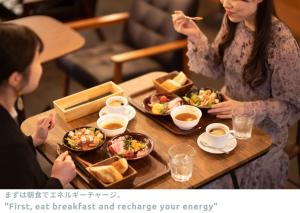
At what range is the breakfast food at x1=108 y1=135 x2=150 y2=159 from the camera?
1782mm

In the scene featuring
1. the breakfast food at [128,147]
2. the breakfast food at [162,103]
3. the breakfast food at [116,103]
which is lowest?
the breakfast food at [128,147]

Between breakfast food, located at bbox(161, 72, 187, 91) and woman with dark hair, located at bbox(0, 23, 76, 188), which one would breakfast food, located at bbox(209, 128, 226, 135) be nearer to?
breakfast food, located at bbox(161, 72, 187, 91)

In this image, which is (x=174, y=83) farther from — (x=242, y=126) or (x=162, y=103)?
(x=242, y=126)

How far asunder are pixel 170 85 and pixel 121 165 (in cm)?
60

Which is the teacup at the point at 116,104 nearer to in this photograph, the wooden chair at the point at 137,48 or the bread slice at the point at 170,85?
the bread slice at the point at 170,85

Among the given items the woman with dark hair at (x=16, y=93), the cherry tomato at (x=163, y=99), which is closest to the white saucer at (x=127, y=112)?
the cherry tomato at (x=163, y=99)

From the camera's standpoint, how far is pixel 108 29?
4625mm

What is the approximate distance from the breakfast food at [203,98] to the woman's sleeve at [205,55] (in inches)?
10.8

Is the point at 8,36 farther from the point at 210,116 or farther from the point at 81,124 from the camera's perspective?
the point at 210,116

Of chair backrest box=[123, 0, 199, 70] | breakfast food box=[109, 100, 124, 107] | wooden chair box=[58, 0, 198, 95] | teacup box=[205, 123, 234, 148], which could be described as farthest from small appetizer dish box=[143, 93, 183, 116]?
chair backrest box=[123, 0, 199, 70]

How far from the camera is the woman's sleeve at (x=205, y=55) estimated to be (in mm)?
2322

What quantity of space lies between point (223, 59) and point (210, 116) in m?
0.42
